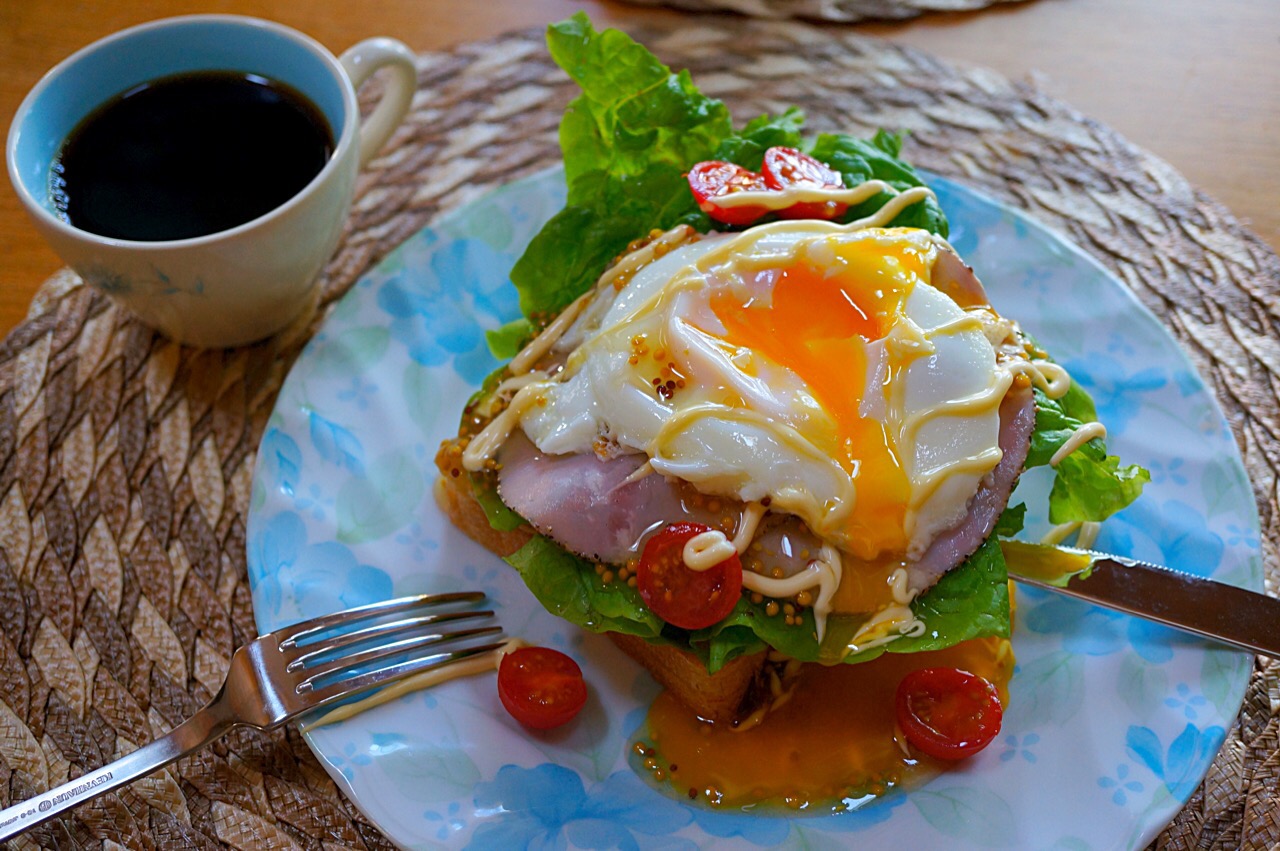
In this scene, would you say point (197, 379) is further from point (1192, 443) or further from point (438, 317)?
point (1192, 443)

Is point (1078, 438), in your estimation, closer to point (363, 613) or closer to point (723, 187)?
point (723, 187)

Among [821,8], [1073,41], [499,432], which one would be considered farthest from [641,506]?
[1073,41]

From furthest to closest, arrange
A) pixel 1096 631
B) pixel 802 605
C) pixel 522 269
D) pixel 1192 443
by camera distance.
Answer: pixel 522 269
pixel 1192 443
pixel 1096 631
pixel 802 605

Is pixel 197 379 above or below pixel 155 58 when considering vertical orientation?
below

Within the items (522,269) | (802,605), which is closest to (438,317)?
(522,269)

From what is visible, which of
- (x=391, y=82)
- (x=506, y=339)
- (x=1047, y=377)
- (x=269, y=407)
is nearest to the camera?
(x=1047, y=377)

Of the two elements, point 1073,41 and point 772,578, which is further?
point 1073,41

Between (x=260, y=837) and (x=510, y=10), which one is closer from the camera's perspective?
(x=260, y=837)
